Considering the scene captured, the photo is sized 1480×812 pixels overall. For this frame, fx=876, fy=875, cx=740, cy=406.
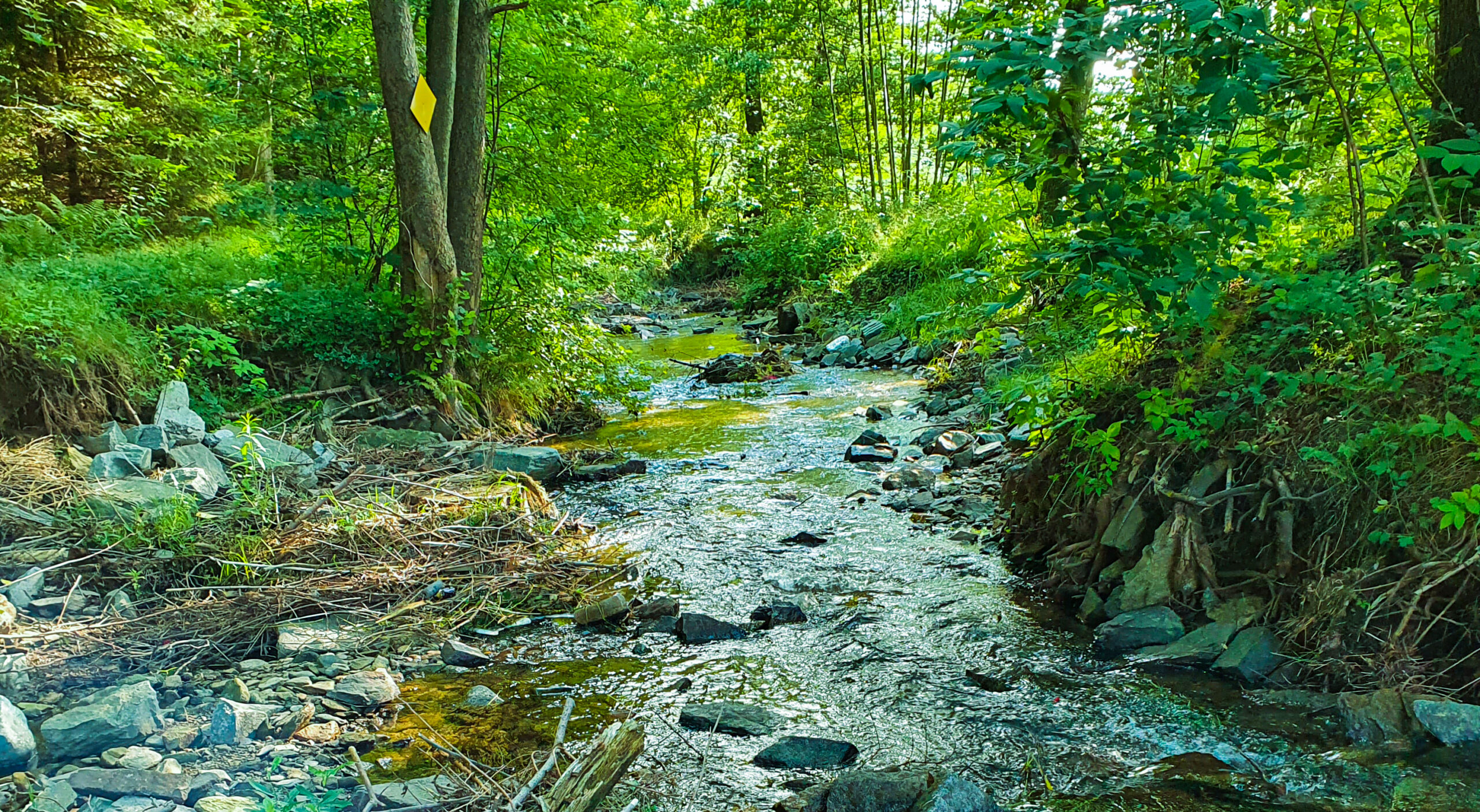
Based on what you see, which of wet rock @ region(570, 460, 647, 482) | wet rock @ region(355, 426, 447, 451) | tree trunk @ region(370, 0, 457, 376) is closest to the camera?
wet rock @ region(355, 426, 447, 451)

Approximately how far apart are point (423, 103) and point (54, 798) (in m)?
5.76

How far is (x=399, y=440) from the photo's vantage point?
695cm

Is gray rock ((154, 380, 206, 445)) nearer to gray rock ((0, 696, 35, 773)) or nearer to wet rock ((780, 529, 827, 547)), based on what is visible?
gray rock ((0, 696, 35, 773))

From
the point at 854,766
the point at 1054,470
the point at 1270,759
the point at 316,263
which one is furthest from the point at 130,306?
the point at 1270,759

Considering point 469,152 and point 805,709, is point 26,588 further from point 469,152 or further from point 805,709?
point 469,152

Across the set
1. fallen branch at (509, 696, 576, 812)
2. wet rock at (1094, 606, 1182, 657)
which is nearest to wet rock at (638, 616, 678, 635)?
fallen branch at (509, 696, 576, 812)

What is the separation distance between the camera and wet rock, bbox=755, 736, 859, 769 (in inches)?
130

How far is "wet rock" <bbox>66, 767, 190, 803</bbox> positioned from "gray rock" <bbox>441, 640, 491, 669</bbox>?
137 centimetres

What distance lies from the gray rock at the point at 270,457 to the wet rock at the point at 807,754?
371 cm

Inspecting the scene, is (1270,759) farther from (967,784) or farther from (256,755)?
(256,755)

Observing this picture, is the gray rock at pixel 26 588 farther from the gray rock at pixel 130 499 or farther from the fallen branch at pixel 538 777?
the fallen branch at pixel 538 777

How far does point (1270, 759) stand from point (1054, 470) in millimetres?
2179

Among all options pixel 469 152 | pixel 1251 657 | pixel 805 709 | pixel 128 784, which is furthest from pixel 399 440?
pixel 1251 657

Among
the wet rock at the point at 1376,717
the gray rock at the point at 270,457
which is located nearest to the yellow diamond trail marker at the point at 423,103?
the gray rock at the point at 270,457
